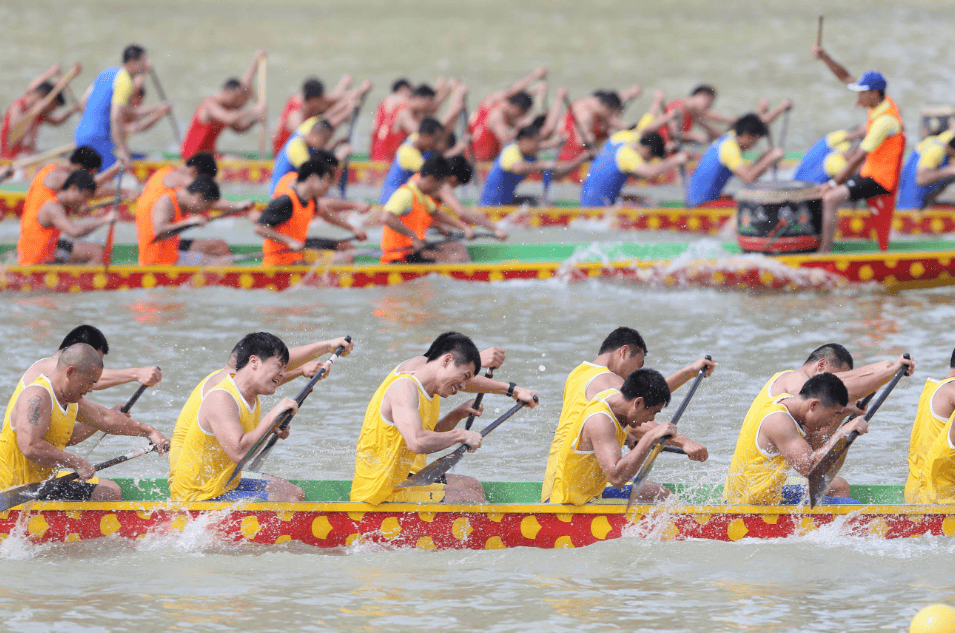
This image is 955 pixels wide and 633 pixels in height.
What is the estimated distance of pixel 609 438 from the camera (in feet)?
20.1

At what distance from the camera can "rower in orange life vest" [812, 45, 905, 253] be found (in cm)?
1176

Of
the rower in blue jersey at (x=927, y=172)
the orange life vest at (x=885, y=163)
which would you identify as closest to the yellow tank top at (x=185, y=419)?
the orange life vest at (x=885, y=163)

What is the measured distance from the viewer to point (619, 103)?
1580 cm

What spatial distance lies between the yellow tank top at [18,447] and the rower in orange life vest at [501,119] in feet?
32.1

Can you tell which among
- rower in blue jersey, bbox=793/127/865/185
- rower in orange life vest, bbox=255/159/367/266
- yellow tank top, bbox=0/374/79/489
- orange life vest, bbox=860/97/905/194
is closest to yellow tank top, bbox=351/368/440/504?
yellow tank top, bbox=0/374/79/489

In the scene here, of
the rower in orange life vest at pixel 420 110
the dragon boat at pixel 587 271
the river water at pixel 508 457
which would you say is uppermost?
the rower in orange life vest at pixel 420 110

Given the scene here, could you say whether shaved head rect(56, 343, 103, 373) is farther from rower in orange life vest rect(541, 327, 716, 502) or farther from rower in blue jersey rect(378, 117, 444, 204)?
rower in blue jersey rect(378, 117, 444, 204)

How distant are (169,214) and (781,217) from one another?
17.1ft

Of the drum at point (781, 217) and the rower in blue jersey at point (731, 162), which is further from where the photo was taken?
the rower in blue jersey at point (731, 162)

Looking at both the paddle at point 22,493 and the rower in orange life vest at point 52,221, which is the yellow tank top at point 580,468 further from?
the rower in orange life vest at point 52,221

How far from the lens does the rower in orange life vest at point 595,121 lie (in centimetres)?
1569

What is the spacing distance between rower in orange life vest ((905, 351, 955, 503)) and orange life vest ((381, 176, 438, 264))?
5.73 m

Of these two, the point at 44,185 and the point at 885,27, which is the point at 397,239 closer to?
the point at 44,185

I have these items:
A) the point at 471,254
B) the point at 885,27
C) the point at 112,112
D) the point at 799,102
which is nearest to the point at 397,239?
the point at 471,254
